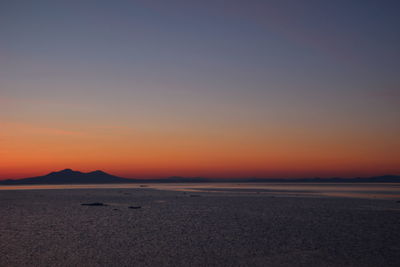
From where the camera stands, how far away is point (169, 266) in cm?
1473

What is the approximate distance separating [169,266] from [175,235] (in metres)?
7.69

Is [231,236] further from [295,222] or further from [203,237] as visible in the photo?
[295,222]

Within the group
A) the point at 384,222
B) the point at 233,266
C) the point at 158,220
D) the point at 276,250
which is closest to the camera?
the point at 233,266

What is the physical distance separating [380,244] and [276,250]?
223 inches

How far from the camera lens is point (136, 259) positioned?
15.9 m

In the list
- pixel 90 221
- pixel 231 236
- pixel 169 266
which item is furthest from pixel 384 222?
pixel 90 221

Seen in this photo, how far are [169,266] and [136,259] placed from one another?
75.2 inches

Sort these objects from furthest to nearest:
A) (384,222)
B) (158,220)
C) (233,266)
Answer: (158,220) → (384,222) → (233,266)

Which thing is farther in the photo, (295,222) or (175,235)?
(295,222)

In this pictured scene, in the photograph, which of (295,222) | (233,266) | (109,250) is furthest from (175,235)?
(295,222)

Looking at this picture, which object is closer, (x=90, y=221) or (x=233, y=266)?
(x=233, y=266)

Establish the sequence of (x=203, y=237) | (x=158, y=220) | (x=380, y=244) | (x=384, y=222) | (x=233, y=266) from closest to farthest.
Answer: (x=233, y=266) < (x=380, y=244) < (x=203, y=237) < (x=384, y=222) < (x=158, y=220)

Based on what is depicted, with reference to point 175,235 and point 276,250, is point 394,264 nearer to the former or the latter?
point 276,250

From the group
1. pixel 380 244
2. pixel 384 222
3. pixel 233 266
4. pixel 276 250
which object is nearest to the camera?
pixel 233 266
